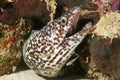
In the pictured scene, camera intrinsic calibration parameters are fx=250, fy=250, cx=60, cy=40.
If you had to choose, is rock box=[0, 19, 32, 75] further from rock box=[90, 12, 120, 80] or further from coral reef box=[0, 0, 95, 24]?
rock box=[90, 12, 120, 80]

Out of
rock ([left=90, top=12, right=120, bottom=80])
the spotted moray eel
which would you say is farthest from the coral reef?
rock ([left=90, top=12, right=120, bottom=80])

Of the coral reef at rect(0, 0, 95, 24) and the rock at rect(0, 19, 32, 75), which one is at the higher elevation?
the coral reef at rect(0, 0, 95, 24)

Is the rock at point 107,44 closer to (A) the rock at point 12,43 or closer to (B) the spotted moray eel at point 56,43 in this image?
(B) the spotted moray eel at point 56,43

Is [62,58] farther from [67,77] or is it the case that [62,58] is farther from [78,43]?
[67,77]

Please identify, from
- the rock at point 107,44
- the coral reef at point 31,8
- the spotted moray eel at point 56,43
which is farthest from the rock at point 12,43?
the rock at point 107,44

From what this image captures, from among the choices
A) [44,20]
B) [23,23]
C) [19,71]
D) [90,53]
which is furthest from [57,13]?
[19,71]

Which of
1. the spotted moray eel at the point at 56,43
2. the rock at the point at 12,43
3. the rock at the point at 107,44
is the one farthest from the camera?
the rock at the point at 12,43

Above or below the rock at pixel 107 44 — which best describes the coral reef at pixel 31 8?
above

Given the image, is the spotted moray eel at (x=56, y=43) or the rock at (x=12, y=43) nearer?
the spotted moray eel at (x=56, y=43)
